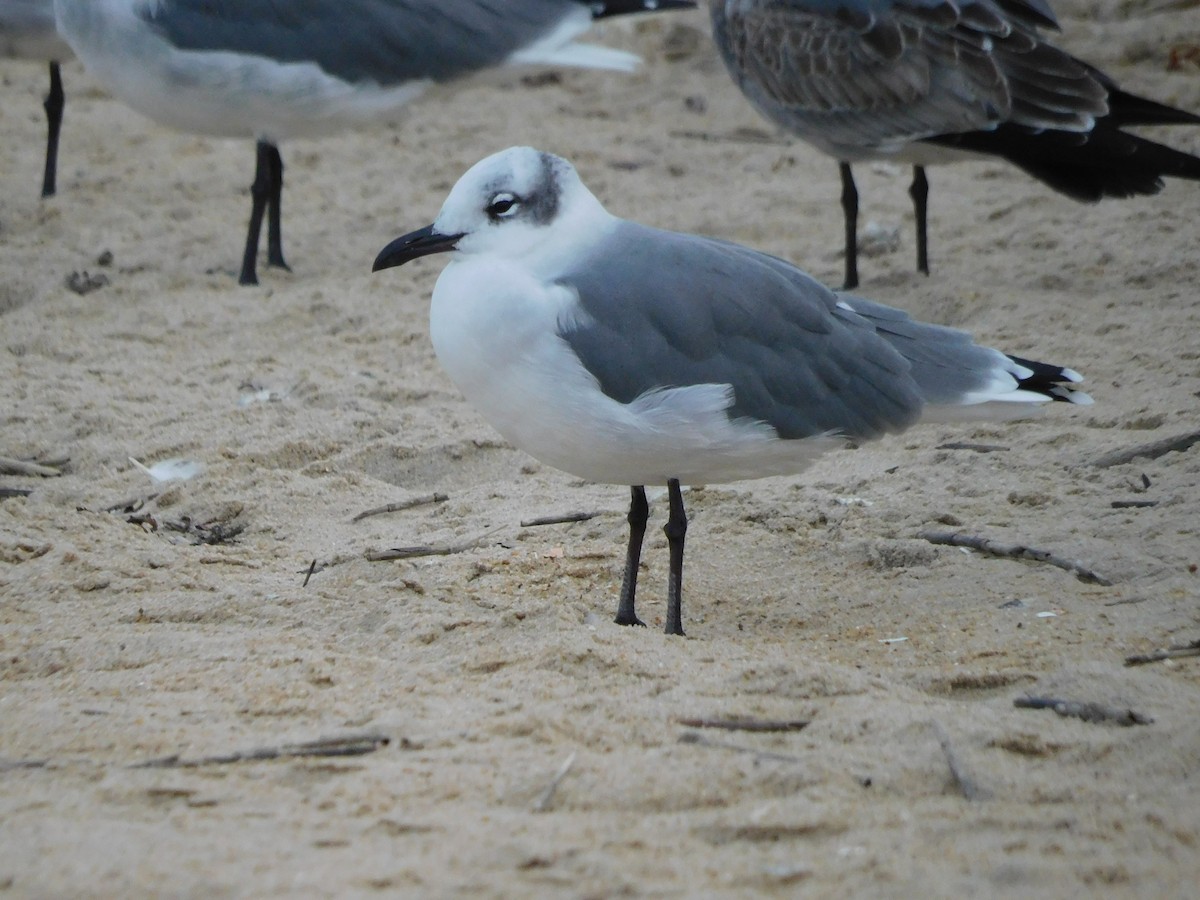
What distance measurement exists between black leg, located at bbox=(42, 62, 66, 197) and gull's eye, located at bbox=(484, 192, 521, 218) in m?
5.01

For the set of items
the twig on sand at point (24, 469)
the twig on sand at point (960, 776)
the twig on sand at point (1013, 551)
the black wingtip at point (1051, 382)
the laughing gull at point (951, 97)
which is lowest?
the twig on sand at point (24, 469)

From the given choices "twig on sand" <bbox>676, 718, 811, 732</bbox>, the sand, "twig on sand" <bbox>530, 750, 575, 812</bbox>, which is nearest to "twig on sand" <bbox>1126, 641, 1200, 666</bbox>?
the sand

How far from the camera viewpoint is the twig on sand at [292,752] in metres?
2.92

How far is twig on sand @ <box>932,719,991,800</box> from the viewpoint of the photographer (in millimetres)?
2766

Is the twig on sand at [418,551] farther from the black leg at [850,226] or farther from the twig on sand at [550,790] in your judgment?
the black leg at [850,226]

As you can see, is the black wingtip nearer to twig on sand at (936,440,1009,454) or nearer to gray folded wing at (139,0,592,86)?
twig on sand at (936,440,1009,454)

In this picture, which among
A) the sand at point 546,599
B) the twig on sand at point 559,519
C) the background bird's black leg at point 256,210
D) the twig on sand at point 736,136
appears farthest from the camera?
the twig on sand at point 736,136

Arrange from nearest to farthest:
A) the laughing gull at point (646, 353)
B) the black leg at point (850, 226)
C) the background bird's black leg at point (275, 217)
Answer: the laughing gull at point (646, 353) < the black leg at point (850, 226) < the background bird's black leg at point (275, 217)

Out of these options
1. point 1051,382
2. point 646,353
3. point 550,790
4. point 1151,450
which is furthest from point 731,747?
point 1151,450

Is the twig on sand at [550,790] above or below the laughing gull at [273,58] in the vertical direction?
below

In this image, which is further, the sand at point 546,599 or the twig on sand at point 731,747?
the twig on sand at point 731,747

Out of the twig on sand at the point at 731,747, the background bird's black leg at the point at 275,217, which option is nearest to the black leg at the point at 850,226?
the background bird's black leg at the point at 275,217

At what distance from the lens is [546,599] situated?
4.12 metres

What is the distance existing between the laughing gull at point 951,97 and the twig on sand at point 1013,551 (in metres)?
2.56
